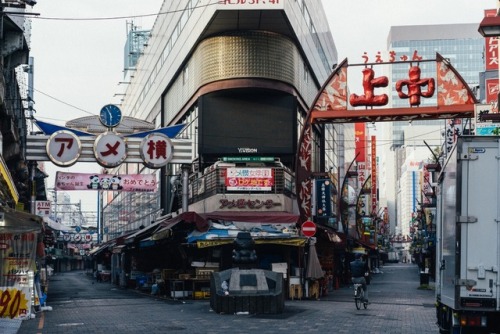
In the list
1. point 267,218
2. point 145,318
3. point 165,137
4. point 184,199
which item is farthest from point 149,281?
point 145,318

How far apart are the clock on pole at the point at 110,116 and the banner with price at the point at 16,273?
1216 cm

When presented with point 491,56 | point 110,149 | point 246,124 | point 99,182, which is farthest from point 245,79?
point 491,56

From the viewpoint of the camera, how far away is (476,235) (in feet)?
39.3

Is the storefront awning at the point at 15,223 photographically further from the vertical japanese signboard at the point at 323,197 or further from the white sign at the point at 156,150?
the vertical japanese signboard at the point at 323,197

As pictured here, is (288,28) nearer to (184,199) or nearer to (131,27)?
(184,199)

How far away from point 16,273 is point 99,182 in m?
14.4

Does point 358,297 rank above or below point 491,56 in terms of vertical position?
below

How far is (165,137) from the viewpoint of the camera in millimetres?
32188

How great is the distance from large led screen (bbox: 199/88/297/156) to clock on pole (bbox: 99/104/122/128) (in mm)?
10262

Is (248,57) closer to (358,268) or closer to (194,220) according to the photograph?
(194,220)

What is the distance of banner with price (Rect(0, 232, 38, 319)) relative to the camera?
18.3m

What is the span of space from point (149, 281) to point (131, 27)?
58.2 m

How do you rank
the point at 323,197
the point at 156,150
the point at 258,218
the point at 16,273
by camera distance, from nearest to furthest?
the point at 16,273 → the point at 156,150 → the point at 258,218 → the point at 323,197

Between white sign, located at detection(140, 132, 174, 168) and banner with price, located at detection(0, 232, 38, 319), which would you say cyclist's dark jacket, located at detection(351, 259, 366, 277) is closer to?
white sign, located at detection(140, 132, 174, 168)
